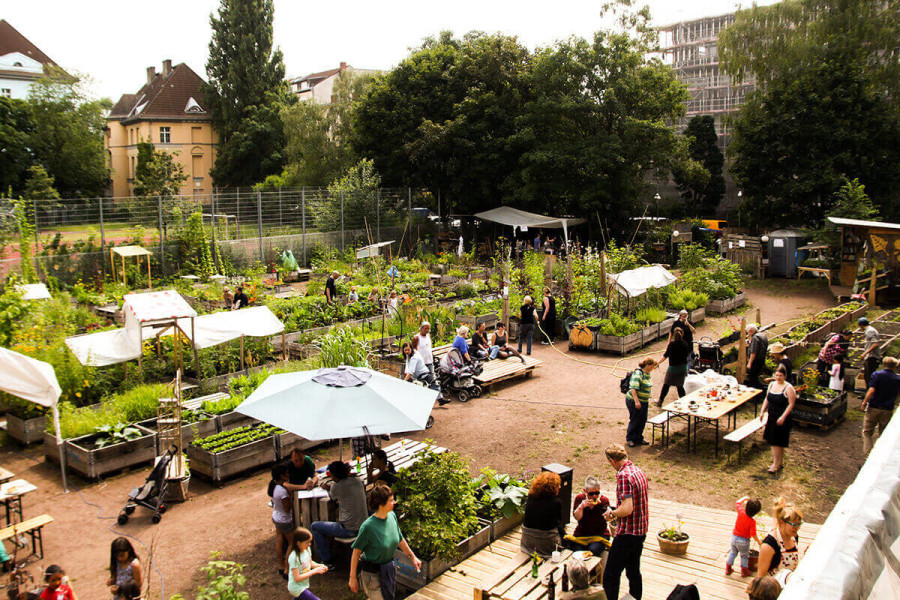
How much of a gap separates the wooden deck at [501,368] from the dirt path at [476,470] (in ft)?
1.06

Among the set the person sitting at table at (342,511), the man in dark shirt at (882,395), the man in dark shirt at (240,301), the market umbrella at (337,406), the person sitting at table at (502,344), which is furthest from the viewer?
the man in dark shirt at (240,301)

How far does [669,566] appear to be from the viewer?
702 cm

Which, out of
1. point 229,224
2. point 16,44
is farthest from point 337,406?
point 16,44

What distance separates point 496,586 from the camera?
6258 millimetres

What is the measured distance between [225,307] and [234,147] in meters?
40.0

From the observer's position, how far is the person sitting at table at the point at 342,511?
7176 mm

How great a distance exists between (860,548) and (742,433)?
10.3 metres

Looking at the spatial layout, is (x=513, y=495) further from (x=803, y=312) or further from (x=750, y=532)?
(x=803, y=312)

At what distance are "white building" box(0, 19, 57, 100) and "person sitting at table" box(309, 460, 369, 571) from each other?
6883cm

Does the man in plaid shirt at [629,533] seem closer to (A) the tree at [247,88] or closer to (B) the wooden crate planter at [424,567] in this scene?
(B) the wooden crate planter at [424,567]

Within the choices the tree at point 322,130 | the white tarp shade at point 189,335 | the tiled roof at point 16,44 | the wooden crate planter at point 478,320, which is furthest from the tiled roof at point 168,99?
the white tarp shade at point 189,335

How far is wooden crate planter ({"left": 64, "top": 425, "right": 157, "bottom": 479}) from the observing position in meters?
10.0

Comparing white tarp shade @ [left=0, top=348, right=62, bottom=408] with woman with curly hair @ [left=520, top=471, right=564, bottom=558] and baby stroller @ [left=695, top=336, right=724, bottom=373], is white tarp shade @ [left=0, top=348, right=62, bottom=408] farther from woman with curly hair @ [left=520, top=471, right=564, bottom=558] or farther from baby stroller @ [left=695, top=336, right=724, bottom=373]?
baby stroller @ [left=695, top=336, right=724, bottom=373]

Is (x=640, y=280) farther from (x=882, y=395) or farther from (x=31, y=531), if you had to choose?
(x=31, y=531)
